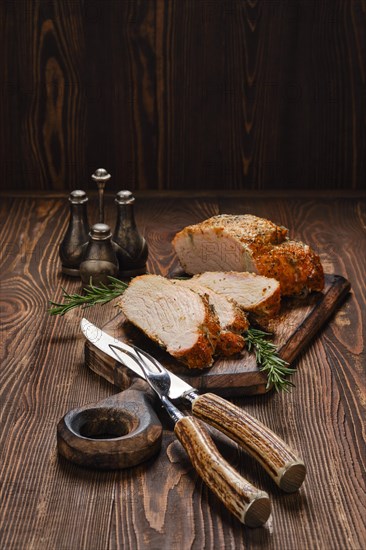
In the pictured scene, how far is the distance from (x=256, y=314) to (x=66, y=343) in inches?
20.5

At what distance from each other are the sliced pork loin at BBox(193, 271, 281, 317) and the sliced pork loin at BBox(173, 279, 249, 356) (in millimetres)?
46

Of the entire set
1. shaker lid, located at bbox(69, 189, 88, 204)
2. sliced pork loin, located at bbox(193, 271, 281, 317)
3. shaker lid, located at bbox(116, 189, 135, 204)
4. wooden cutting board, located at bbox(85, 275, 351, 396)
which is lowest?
wooden cutting board, located at bbox(85, 275, 351, 396)

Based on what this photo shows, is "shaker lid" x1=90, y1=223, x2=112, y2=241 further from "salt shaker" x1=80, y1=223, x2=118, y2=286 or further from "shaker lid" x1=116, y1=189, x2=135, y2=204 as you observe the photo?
"shaker lid" x1=116, y1=189, x2=135, y2=204

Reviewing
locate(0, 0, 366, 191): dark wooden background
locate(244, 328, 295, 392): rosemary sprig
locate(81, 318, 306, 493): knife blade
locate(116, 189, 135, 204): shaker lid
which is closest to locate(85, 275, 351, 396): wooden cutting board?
locate(244, 328, 295, 392): rosemary sprig

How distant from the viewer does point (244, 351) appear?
7.00 ft

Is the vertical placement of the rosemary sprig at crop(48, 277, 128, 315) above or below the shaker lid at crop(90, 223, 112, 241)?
below

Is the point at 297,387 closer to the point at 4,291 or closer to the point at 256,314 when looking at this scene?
the point at 256,314

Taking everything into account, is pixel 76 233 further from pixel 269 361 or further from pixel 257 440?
pixel 257 440

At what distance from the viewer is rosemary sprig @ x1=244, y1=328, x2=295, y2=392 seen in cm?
203

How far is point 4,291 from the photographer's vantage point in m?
2.67

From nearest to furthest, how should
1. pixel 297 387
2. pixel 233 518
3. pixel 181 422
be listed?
pixel 233 518 < pixel 181 422 < pixel 297 387

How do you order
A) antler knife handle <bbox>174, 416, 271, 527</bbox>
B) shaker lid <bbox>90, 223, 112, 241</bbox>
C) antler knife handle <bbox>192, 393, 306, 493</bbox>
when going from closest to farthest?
antler knife handle <bbox>174, 416, 271, 527</bbox> < antler knife handle <bbox>192, 393, 306, 493</bbox> < shaker lid <bbox>90, 223, 112, 241</bbox>

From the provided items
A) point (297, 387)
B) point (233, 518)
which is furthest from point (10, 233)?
point (233, 518)

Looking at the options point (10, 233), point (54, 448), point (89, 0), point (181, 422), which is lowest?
point (10, 233)
